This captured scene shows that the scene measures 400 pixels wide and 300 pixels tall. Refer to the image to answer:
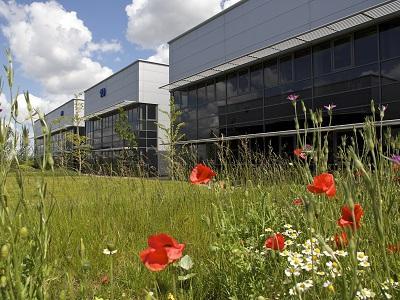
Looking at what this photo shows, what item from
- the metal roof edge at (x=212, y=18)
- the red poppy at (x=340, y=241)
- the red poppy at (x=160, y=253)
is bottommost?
the red poppy at (x=340, y=241)

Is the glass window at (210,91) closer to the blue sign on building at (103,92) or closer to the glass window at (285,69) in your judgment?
the glass window at (285,69)

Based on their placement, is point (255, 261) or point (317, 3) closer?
point (255, 261)

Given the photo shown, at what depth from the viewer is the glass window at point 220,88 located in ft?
69.4

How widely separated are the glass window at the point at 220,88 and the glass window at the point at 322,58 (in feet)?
20.8

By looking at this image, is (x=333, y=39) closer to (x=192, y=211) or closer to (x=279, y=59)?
(x=279, y=59)

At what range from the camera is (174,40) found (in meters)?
25.8

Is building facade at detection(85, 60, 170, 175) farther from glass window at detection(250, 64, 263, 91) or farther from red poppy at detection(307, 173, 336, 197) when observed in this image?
red poppy at detection(307, 173, 336, 197)

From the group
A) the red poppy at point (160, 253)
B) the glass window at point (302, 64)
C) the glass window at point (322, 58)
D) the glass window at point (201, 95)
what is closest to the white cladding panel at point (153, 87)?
the glass window at point (201, 95)

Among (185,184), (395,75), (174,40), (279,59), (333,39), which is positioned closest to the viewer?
(185,184)

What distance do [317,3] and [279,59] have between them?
9.82 ft

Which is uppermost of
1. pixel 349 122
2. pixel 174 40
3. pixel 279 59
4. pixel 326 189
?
pixel 174 40

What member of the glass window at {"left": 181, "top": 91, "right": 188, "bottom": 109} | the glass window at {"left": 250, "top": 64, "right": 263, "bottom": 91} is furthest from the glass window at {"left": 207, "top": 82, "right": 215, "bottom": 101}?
the glass window at {"left": 250, "top": 64, "right": 263, "bottom": 91}

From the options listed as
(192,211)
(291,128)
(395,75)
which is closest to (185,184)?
(192,211)

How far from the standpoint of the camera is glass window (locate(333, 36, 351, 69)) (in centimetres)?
1448
